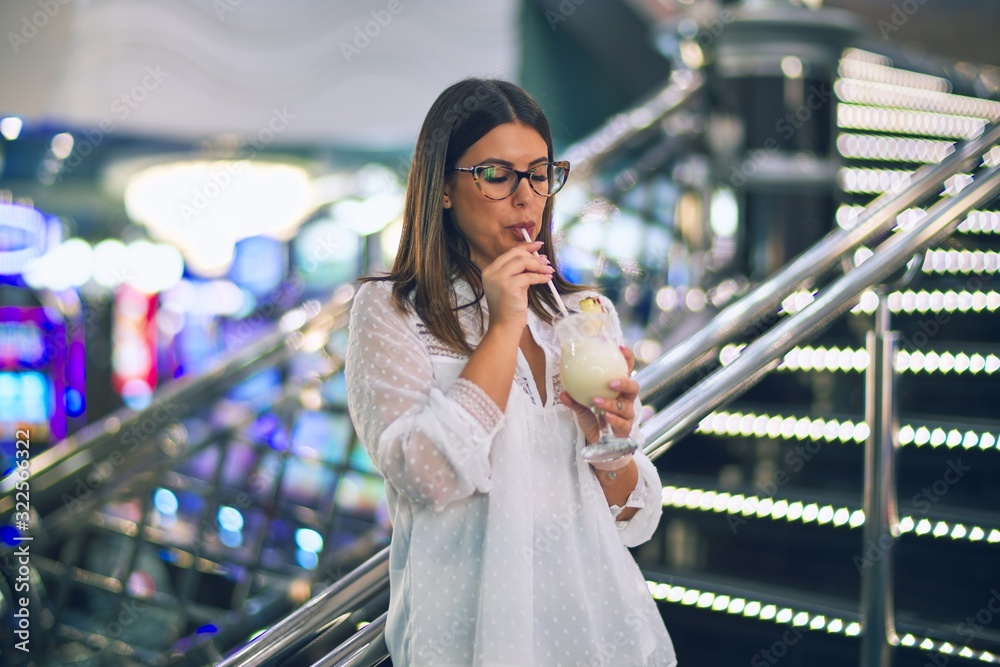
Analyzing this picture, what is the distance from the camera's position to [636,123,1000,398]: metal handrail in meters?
2.06

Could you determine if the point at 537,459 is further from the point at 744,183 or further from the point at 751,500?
the point at 744,183

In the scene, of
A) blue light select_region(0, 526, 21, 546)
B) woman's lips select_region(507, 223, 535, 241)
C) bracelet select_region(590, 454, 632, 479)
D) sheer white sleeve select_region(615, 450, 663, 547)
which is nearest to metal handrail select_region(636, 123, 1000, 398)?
sheer white sleeve select_region(615, 450, 663, 547)

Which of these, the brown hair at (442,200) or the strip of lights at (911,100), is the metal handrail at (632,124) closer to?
the strip of lights at (911,100)

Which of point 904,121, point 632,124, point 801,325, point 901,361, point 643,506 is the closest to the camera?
point 643,506

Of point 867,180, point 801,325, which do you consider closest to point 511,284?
point 801,325

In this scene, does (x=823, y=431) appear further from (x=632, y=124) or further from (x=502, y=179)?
(x=502, y=179)

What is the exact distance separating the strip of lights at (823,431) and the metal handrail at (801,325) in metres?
0.63

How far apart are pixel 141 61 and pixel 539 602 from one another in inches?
230

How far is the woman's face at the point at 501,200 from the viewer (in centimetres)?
144

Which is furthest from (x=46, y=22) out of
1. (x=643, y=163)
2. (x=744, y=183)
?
(x=744, y=183)

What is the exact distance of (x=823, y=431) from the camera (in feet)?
10.5

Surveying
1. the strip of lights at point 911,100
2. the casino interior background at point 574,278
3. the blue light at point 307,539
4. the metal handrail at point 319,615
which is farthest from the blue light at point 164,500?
the strip of lights at point 911,100

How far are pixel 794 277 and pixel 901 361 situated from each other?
1.32 metres

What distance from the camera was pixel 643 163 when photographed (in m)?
4.63
